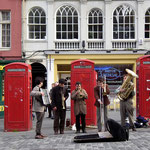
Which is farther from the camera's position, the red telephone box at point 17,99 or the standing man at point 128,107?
the red telephone box at point 17,99

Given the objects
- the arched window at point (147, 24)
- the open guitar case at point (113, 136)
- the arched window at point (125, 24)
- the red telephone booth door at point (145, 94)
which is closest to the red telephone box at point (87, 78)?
the red telephone booth door at point (145, 94)

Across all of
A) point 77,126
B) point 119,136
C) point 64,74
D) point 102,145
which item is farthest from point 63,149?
point 64,74

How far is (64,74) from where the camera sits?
24.1 m

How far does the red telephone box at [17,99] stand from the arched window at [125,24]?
38.0 ft

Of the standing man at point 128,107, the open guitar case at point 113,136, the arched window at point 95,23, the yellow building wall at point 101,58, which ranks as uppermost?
the arched window at point 95,23

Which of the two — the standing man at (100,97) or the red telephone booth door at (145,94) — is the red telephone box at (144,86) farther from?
the standing man at (100,97)

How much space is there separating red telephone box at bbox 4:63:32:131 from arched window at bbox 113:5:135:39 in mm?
11585

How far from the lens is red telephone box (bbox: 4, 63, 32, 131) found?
13.3m

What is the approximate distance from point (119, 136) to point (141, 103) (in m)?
4.37

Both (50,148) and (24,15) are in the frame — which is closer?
(50,148)

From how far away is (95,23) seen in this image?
23.7m

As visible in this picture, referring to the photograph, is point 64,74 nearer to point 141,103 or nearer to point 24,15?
point 24,15

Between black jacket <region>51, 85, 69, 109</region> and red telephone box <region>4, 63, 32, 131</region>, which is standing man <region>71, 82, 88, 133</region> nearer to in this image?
black jacket <region>51, 85, 69, 109</region>

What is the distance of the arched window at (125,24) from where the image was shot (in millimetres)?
23609
